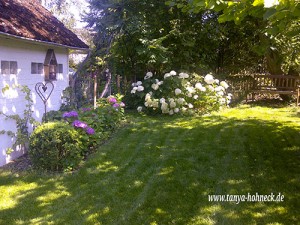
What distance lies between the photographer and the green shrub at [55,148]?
4930 millimetres

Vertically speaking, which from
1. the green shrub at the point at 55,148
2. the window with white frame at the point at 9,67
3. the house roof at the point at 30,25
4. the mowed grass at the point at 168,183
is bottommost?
the mowed grass at the point at 168,183

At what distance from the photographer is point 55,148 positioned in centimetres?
496

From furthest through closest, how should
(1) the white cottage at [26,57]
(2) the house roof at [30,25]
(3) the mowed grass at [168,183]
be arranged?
(1) the white cottage at [26,57] → (2) the house roof at [30,25] → (3) the mowed grass at [168,183]

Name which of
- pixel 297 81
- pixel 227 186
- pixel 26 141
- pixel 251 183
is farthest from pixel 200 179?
pixel 297 81

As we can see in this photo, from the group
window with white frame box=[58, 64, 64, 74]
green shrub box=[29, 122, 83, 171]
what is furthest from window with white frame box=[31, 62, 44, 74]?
green shrub box=[29, 122, 83, 171]

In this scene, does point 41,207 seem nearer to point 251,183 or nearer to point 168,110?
point 251,183

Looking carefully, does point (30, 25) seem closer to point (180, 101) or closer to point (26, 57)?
point (26, 57)

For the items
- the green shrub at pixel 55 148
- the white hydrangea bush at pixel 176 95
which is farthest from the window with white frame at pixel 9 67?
the white hydrangea bush at pixel 176 95

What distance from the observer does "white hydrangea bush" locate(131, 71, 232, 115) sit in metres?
9.52

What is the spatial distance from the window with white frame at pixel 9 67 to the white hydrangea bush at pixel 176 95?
14.4 feet

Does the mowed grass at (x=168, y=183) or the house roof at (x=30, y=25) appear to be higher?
the house roof at (x=30, y=25)

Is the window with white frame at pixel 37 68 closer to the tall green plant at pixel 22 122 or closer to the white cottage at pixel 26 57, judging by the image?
the white cottage at pixel 26 57

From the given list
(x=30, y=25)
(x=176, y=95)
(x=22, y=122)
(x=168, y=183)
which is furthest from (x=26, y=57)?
(x=176, y=95)

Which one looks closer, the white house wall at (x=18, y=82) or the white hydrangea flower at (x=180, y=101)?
the white house wall at (x=18, y=82)
